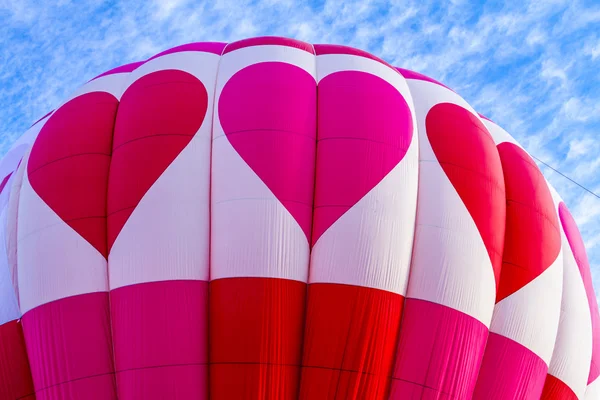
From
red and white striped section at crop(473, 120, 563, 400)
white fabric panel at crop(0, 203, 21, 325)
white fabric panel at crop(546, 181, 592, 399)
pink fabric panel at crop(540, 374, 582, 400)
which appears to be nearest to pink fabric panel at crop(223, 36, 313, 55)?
red and white striped section at crop(473, 120, 563, 400)

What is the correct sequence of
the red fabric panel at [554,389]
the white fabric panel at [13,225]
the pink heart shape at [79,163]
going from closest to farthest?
the pink heart shape at [79,163] < the white fabric panel at [13,225] < the red fabric panel at [554,389]

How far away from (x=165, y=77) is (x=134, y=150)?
972 mm

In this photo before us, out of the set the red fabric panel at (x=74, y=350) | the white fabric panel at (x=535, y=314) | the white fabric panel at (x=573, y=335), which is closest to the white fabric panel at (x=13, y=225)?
the red fabric panel at (x=74, y=350)

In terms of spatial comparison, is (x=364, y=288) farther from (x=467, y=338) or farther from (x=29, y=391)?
(x=29, y=391)

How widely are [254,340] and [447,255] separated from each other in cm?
182

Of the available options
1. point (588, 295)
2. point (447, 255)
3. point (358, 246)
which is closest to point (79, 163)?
point (358, 246)

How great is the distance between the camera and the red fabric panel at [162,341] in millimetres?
6363

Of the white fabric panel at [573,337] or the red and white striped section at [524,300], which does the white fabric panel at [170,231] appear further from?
the white fabric panel at [573,337]

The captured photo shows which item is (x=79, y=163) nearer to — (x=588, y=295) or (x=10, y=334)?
(x=10, y=334)

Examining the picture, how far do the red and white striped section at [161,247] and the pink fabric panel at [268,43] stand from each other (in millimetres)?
1045

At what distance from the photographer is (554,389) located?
7.68 metres

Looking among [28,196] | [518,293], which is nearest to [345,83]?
[518,293]

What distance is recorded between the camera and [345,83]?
7.58 m

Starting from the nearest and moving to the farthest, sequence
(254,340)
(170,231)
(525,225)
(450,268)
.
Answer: (254,340) < (170,231) < (450,268) < (525,225)
